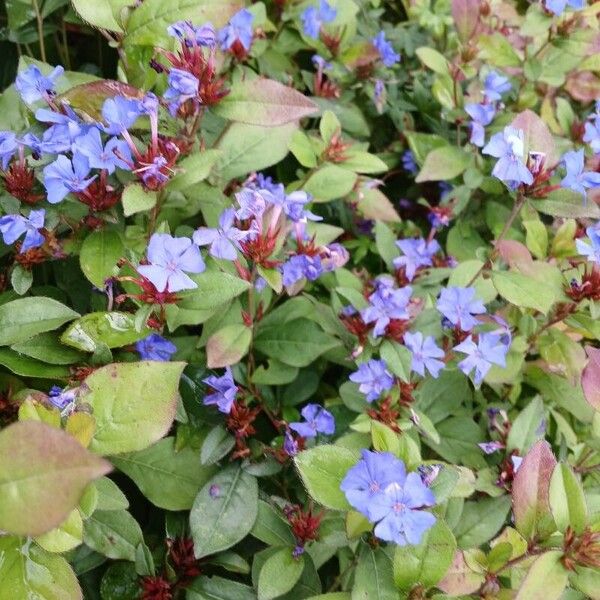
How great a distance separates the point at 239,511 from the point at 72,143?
0.65 metres

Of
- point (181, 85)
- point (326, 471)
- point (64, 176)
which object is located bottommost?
point (326, 471)

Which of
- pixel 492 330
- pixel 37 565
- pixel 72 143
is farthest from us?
pixel 492 330

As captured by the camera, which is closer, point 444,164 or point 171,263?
point 171,263

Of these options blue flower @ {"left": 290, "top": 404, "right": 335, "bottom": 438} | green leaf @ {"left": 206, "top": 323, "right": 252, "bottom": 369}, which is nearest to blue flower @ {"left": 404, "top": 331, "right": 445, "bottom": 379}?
blue flower @ {"left": 290, "top": 404, "right": 335, "bottom": 438}

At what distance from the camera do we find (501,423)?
1.38 m

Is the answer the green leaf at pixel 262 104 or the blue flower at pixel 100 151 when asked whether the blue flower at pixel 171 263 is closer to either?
the blue flower at pixel 100 151

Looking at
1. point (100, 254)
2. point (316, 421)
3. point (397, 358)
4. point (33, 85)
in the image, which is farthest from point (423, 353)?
point (33, 85)

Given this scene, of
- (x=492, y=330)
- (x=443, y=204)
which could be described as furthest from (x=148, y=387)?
(x=443, y=204)

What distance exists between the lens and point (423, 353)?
48.7 inches

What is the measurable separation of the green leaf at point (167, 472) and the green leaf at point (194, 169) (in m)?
0.46

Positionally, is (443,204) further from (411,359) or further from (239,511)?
(239,511)

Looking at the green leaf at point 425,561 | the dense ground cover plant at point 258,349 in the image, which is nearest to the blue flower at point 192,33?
the dense ground cover plant at point 258,349

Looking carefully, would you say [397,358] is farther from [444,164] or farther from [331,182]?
[444,164]

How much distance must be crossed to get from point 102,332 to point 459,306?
627 millimetres
